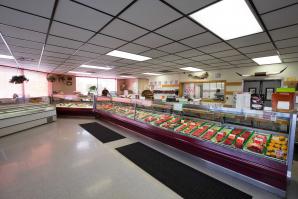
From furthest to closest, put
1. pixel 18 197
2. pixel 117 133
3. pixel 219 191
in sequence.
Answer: pixel 117 133, pixel 219 191, pixel 18 197

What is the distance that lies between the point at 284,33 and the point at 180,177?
10.4 feet

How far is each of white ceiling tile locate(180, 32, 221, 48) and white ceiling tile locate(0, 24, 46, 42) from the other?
2953 millimetres

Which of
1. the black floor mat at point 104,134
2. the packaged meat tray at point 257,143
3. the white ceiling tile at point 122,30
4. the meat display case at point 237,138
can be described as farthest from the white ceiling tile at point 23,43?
the packaged meat tray at point 257,143

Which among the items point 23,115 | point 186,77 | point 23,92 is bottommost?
point 23,115

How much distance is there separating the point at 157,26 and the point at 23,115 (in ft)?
17.3

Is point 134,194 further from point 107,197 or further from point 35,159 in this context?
point 35,159

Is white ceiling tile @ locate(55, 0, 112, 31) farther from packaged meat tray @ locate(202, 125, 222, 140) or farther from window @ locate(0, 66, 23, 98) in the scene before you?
window @ locate(0, 66, 23, 98)

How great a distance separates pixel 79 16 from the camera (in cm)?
204

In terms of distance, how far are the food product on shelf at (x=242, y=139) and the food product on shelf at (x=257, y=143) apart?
0.06 metres

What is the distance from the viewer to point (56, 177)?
2.32 m

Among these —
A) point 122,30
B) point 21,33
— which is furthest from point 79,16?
point 21,33

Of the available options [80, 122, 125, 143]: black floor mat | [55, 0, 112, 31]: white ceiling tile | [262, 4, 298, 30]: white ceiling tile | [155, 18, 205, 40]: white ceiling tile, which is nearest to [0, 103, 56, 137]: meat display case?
[80, 122, 125, 143]: black floor mat

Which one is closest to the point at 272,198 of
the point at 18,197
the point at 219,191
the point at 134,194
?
the point at 219,191

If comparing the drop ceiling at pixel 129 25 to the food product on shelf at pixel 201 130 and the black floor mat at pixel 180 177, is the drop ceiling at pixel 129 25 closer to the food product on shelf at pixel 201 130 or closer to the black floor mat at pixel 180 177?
the food product on shelf at pixel 201 130
